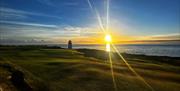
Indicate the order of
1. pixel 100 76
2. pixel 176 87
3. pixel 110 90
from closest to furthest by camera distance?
pixel 110 90 < pixel 176 87 < pixel 100 76

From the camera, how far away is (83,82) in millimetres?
13109

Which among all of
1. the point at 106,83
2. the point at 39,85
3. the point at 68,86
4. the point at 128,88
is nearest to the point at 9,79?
the point at 39,85

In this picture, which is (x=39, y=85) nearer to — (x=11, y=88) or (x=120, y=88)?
(x=11, y=88)

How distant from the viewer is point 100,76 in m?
15.2

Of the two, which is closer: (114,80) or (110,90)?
(110,90)

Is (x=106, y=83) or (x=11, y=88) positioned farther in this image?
(x=106, y=83)

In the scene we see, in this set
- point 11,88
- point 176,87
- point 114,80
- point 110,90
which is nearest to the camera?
point 11,88

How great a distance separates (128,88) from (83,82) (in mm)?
3082

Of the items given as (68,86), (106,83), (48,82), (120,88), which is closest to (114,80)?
(106,83)

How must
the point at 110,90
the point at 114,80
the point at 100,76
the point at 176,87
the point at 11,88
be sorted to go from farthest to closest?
the point at 100,76 < the point at 114,80 < the point at 176,87 < the point at 110,90 < the point at 11,88

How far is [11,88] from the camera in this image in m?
9.98

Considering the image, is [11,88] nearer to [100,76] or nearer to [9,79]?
[9,79]

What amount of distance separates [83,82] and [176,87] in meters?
6.14

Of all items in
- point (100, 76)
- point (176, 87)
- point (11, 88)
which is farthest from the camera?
point (100, 76)
